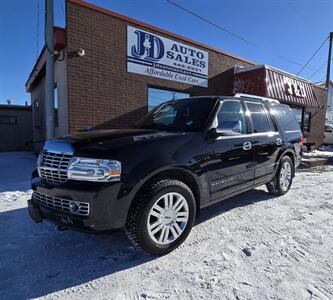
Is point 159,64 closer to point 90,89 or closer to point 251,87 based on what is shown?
point 90,89

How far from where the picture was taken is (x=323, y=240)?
3.21m

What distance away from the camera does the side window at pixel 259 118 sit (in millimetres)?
4371

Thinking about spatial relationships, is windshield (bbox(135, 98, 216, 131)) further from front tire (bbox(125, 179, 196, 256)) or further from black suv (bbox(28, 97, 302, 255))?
front tire (bbox(125, 179, 196, 256))

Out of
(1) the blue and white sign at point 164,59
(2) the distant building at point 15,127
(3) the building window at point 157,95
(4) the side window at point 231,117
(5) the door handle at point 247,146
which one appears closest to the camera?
(4) the side window at point 231,117

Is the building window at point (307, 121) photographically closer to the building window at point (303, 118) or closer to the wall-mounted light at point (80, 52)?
the building window at point (303, 118)

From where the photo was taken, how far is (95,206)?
7.79 ft

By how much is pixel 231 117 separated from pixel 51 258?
3.06 metres

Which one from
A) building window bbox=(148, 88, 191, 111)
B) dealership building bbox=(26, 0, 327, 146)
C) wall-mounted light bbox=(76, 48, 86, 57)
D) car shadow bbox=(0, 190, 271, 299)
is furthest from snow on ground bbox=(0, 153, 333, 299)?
building window bbox=(148, 88, 191, 111)

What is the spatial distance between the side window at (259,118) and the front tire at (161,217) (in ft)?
6.89

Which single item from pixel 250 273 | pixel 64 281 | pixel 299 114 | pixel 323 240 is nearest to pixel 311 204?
pixel 323 240

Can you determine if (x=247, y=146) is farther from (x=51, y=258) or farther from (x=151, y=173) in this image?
(x=51, y=258)

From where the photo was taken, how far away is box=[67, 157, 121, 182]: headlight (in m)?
2.44

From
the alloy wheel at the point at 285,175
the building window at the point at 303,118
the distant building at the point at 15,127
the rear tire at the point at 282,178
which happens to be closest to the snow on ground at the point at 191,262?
the rear tire at the point at 282,178

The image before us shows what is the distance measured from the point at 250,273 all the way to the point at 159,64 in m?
7.24
